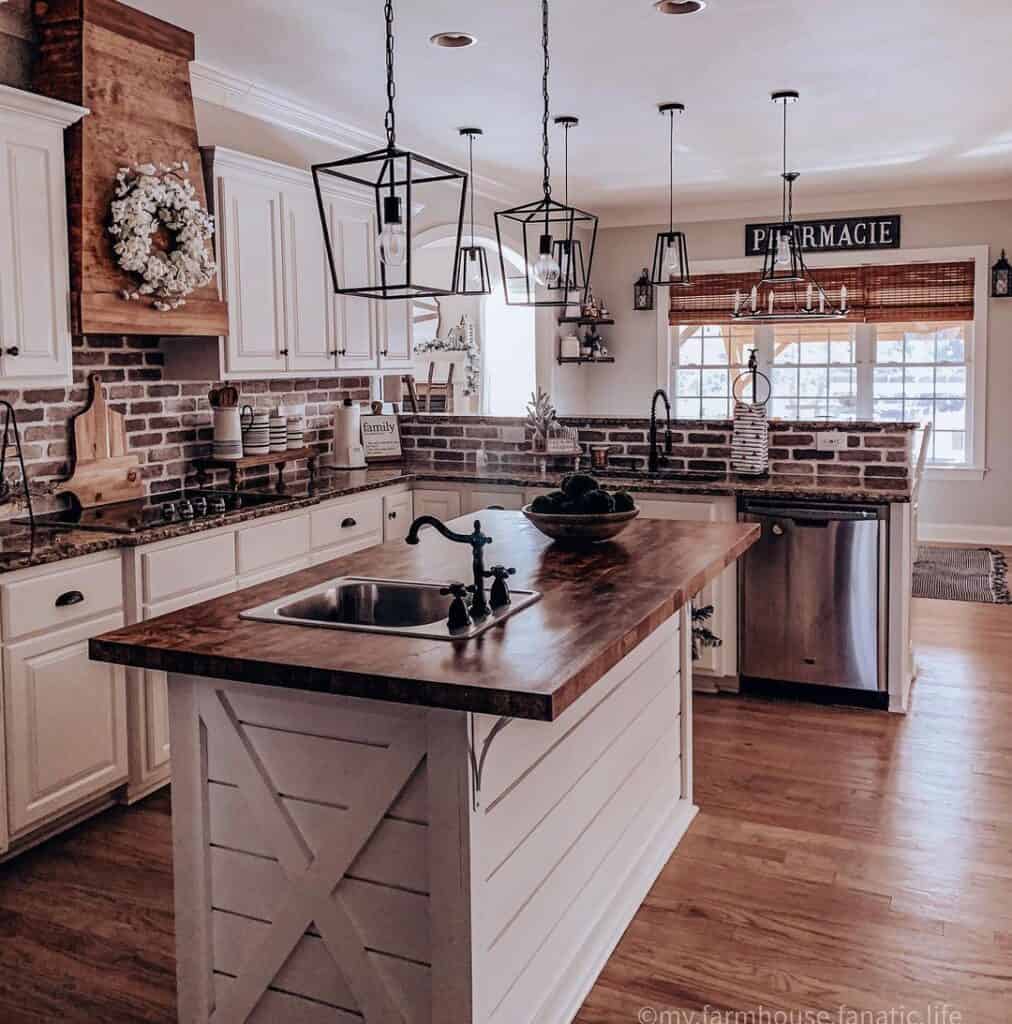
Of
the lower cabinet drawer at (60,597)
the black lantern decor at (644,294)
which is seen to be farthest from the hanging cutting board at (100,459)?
the black lantern decor at (644,294)

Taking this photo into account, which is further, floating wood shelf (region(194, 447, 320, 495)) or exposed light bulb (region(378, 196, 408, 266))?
floating wood shelf (region(194, 447, 320, 495))

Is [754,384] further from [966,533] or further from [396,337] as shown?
[966,533]

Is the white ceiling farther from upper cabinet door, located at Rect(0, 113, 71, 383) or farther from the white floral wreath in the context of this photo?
upper cabinet door, located at Rect(0, 113, 71, 383)

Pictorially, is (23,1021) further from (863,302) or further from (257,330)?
(863,302)

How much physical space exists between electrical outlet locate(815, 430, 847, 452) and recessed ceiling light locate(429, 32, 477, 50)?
221cm

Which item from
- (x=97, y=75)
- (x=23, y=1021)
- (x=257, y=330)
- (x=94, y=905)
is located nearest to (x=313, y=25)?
(x=97, y=75)

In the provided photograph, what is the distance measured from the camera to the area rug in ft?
21.2

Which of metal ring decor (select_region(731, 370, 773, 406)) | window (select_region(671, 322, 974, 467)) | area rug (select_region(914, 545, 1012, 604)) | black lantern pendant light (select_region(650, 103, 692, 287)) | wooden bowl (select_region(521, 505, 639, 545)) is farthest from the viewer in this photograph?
window (select_region(671, 322, 974, 467))

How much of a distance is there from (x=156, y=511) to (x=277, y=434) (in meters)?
1.08

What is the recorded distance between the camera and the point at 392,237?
83.5 inches

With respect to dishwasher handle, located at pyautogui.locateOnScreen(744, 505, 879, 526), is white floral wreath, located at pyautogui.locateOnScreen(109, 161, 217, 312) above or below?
above

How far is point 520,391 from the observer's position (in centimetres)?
1022

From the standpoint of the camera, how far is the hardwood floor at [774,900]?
2453 millimetres

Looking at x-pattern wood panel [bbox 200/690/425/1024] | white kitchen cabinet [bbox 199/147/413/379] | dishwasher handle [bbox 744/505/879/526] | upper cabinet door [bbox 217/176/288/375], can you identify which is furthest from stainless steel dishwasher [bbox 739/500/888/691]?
x-pattern wood panel [bbox 200/690/425/1024]
